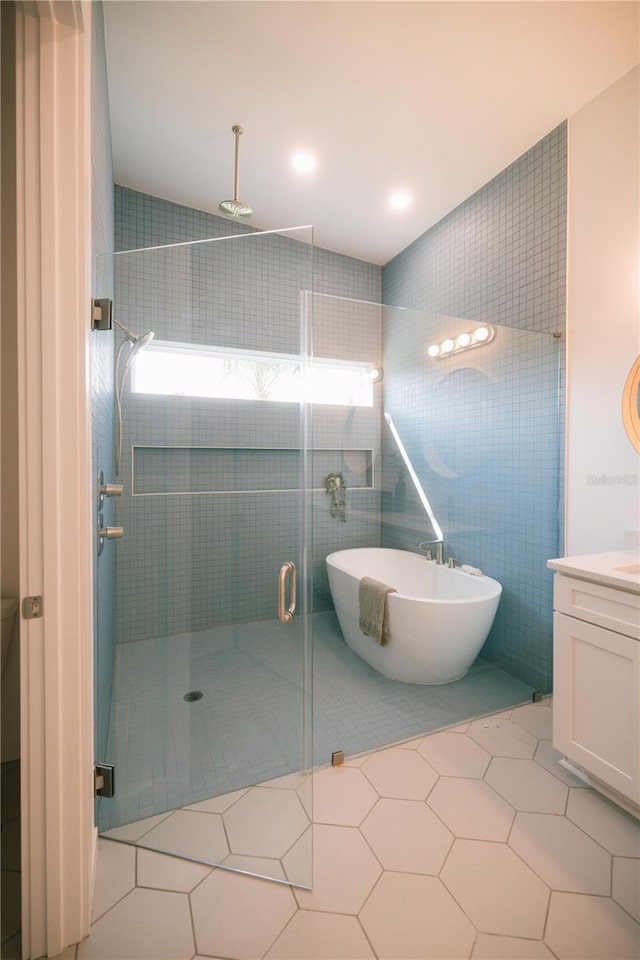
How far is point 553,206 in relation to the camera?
7.61 feet

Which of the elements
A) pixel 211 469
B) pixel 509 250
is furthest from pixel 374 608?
pixel 509 250

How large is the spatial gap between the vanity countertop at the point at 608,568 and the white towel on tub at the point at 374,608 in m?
0.85

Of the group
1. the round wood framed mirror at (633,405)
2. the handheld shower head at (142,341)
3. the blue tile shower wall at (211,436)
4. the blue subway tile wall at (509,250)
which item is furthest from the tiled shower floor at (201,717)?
the blue subway tile wall at (509,250)

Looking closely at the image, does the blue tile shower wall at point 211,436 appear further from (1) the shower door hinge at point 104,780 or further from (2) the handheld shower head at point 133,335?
(1) the shower door hinge at point 104,780

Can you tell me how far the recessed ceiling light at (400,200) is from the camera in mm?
2814

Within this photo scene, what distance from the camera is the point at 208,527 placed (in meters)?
1.47

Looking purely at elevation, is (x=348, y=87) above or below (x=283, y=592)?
above

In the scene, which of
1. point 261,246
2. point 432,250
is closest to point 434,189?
point 432,250

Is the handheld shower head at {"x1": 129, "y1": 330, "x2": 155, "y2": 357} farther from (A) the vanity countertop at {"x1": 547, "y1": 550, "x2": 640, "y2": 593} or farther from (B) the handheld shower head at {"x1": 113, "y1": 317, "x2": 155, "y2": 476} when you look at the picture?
(A) the vanity countertop at {"x1": 547, "y1": 550, "x2": 640, "y2": 593}

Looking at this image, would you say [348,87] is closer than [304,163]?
Yes

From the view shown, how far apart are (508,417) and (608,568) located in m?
1.14

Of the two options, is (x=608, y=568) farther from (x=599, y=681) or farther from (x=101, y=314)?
(x=101, y=314)

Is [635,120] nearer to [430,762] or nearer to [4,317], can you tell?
[4,317]

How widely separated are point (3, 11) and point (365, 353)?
170 centimetres
